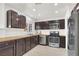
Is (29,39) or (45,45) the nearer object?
(45,45)

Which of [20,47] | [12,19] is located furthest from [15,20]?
[20,47]

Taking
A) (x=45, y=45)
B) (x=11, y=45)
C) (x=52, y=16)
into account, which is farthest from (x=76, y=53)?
(x=11, y=45)

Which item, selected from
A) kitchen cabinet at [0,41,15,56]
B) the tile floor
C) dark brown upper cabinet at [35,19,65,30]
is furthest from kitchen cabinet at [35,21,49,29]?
kitchen cabinet at [0,41,15,56]

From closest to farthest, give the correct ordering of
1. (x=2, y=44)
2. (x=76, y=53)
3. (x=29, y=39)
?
(x=2, y=44)
(x=76, y=53)
(x=29, y=39)

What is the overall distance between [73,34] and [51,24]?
0.33 metres

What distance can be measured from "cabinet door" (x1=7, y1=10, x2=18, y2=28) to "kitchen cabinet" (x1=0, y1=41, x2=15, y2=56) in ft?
0.78

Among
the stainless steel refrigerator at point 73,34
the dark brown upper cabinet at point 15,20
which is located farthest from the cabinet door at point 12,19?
the stainless steel refrigerator at point 73,34

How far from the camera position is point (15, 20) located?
1.69 metres

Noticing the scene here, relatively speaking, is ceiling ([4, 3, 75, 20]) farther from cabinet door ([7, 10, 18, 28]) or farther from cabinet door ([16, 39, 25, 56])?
cabinet door ([16, 39, 25, 56])

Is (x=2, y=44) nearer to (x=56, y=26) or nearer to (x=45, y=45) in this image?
(x=45, y=45)

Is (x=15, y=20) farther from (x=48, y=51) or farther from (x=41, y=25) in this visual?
(x=48, y=51)

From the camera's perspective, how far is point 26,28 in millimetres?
1710

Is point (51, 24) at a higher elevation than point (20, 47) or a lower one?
higher

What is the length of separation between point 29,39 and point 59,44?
453 mm
